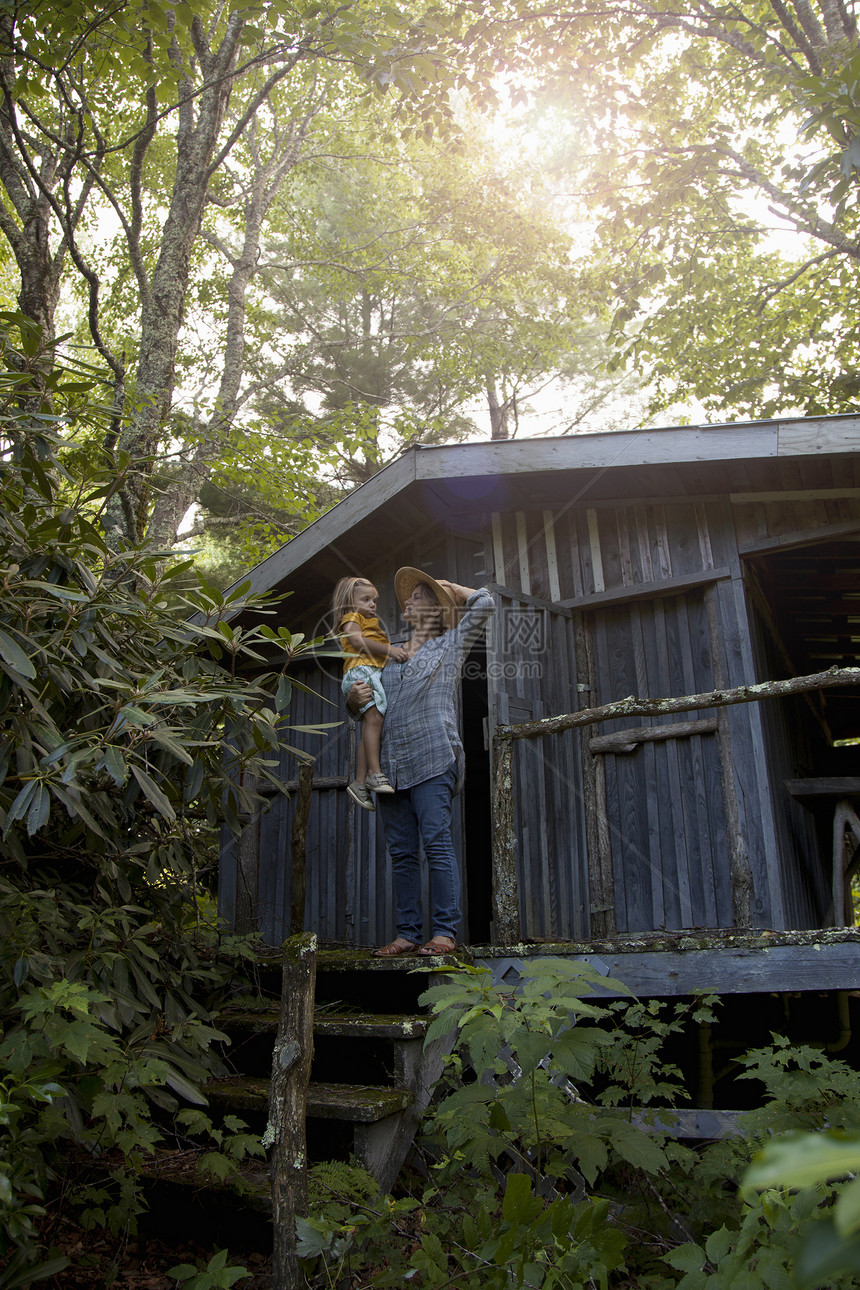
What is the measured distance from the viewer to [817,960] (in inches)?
143

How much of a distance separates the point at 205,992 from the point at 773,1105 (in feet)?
9.71

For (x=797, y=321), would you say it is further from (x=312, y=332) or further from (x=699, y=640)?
(x=312, y=332)

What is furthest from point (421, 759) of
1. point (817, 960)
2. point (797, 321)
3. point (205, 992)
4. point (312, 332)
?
point (312, 332)

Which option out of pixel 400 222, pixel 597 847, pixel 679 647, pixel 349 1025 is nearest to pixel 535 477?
pixel 679 647

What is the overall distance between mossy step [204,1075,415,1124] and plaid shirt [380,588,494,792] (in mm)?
1513

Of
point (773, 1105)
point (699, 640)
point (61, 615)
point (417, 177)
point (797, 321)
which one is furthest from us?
point (417, 177)

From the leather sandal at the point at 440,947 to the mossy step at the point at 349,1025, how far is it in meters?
0.37

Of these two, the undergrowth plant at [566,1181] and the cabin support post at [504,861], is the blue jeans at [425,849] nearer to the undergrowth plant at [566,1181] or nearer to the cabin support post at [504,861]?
the cabin support post at [504,861]

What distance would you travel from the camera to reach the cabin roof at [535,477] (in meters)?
5.10

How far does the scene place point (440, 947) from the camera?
430 centimetres

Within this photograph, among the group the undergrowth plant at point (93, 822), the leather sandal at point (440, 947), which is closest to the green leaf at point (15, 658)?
the undergrowth plant at point (93, 822)

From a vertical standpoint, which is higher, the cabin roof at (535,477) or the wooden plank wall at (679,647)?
the cabin roof at (535,477)

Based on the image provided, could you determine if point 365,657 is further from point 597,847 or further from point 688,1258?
point 688,1258

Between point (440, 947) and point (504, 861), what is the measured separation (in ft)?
1.94
